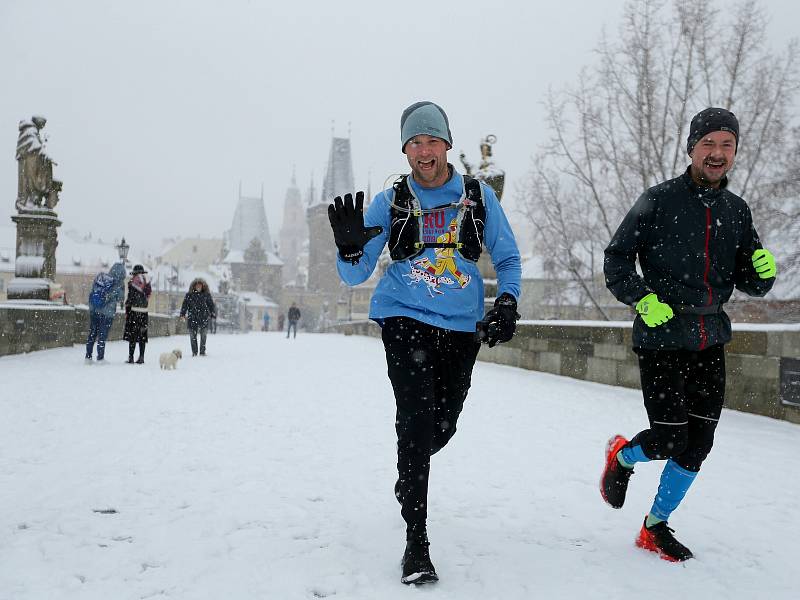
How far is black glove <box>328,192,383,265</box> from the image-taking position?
2652 millimetres

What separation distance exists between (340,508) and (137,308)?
346 inches

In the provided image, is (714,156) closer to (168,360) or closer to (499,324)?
(499,324)

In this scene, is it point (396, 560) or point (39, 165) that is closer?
point (396, 560)

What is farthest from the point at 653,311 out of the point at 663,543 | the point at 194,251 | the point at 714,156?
the point at 194,251

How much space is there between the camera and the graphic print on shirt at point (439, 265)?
9.04ft

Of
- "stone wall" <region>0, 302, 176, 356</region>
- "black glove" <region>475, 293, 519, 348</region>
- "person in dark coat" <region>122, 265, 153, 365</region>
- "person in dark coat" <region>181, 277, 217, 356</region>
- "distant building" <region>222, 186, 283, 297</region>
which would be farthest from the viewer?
"distant building" <region>222, 186, 283, 297</region>

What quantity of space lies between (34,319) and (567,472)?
11215 mm

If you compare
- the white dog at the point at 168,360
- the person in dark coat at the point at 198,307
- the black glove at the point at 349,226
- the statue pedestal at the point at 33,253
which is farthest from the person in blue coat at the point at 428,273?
the statue pedestal at the point at 33,253

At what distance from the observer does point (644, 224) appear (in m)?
2.87

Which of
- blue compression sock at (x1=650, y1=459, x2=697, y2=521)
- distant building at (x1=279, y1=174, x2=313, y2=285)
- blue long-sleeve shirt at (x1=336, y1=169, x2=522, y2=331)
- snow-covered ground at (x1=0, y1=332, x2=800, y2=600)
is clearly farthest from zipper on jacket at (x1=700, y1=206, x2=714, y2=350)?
distant building at (x1=279, y1=174, x2=313, y2=285)

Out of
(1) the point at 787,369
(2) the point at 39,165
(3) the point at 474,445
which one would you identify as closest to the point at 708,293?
(3) the point at 474,445

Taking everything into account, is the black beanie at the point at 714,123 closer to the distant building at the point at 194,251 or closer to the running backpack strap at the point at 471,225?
the running backpack strap at the point at 471,225

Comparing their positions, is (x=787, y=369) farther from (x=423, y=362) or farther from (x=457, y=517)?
(x=423, y=362)

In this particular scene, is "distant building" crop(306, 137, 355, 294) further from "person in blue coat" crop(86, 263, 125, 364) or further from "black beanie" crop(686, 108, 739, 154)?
"black beanie" crop(686, 108, 739, 154)
